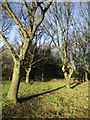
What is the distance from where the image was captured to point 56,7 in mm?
22609

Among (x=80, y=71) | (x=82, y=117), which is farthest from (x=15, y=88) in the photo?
(x=80, y=71)

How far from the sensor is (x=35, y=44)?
32312 mm

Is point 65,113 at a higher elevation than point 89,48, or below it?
below

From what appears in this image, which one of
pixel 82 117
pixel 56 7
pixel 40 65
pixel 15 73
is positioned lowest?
pixel 82 117

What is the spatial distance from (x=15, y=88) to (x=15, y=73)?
858mm

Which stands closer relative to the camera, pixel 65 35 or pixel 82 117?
pixel 82 117

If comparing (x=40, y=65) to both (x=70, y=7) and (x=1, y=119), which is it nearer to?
(x=70, y=7)

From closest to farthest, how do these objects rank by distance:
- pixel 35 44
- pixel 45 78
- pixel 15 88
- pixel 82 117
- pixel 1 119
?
pixel 1 119 → pixel 82 117 → pixel 15 88 → pixel 35 44 → pixel 45 78

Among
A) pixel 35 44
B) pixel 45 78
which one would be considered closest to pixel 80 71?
pixel 45 78

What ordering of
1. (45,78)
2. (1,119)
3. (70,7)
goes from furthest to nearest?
1. (45,78)
2. (70,7)
3. (1,119)

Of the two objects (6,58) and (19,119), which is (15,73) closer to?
(19,119)

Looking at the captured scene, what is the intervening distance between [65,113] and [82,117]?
33.8 inches

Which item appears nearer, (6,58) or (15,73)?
(15,73)

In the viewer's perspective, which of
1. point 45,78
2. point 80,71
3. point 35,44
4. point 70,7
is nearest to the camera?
point 70,7
